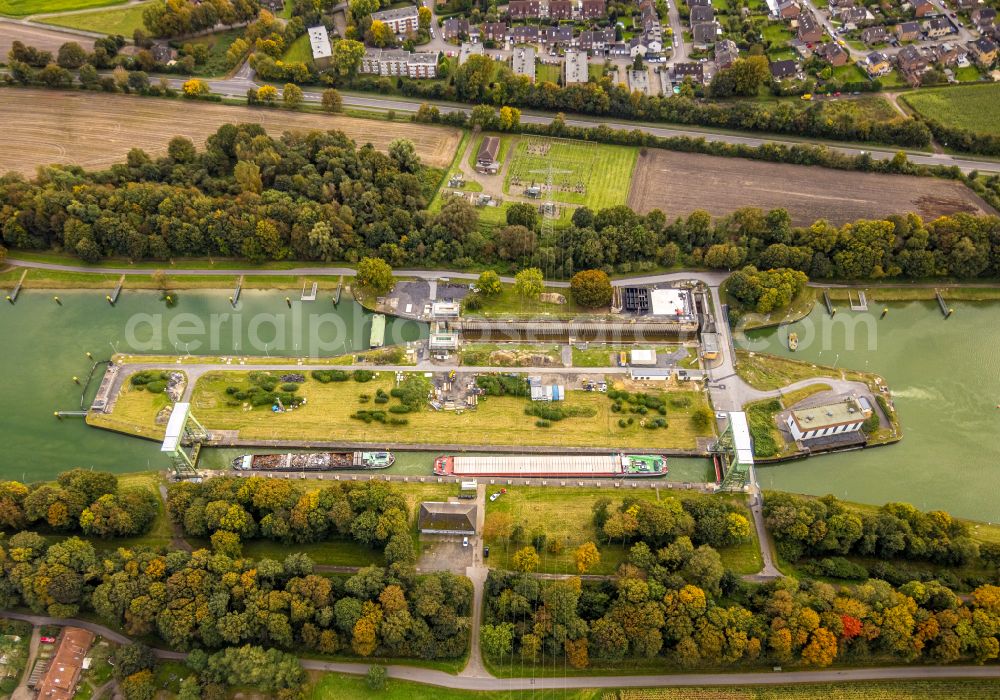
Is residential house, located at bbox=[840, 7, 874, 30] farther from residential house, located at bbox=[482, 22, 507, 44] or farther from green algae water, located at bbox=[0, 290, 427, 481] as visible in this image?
green algae water, located at bbox=[0, 290, 427, 481]

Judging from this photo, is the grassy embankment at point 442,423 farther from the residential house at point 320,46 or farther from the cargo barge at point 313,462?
the residential house at point 320,46

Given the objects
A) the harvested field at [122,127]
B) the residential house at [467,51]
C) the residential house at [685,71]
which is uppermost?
the residential house at [467,51]

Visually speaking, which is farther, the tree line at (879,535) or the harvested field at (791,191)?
the harvested field at (791,191)

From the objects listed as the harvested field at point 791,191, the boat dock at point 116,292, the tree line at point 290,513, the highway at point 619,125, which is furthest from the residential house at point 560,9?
the tree line at point 290,513

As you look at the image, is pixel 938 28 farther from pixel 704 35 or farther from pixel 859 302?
pixel 859 302

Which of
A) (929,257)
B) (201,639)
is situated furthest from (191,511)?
(929,257)

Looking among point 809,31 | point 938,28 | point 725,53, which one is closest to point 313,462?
point 725,53
